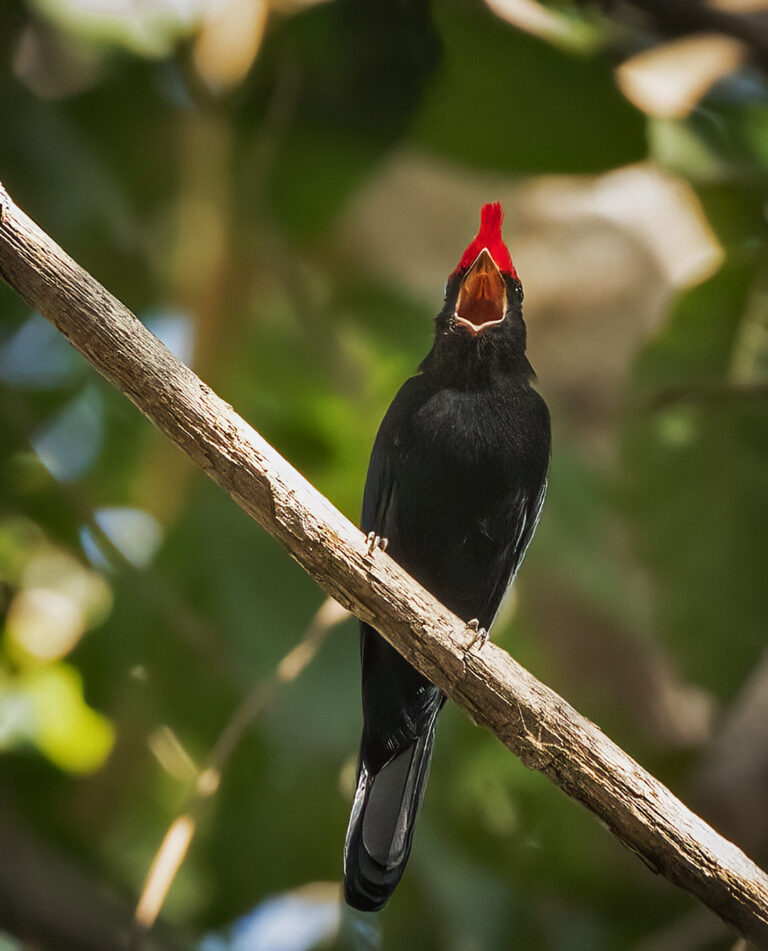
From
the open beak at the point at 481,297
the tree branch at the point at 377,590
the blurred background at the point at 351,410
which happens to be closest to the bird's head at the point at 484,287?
the open beak at the point at 481,297

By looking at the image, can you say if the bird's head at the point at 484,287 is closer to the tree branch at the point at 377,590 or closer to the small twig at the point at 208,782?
the tree branch at the point at 377,590

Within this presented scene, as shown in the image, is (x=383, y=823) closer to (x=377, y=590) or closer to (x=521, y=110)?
(x=377, y=590)

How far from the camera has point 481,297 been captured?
3.12 meters

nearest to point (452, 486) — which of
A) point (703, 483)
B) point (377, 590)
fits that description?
point (377, 590)

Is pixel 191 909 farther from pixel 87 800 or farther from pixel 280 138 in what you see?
pixel 280 138

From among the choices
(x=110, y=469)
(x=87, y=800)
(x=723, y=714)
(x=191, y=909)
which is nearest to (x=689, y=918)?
(x=723, y=714)

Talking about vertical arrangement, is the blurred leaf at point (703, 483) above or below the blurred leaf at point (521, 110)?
below

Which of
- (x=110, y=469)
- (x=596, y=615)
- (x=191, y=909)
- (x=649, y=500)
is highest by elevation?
(x=649, y=500)

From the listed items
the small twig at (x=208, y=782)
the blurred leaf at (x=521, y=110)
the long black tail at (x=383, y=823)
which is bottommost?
the small twig at (x=208, y=782)

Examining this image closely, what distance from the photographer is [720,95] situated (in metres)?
4.75

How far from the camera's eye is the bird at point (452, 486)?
301cm

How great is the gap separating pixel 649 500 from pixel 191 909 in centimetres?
258

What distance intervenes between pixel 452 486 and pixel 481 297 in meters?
0.56

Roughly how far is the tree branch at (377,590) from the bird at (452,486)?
792mm
